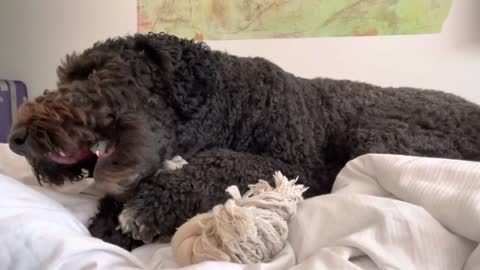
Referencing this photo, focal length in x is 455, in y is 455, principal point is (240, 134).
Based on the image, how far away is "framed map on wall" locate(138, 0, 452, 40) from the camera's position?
6.05 feet

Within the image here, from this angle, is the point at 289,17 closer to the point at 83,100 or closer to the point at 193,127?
the point at 193,127

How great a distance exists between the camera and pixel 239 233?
64cm

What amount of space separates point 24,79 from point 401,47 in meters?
2.31

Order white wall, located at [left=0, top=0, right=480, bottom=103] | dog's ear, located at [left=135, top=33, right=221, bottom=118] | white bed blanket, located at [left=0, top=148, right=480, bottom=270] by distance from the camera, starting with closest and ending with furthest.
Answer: white bed blanket, located at [left=0, top=148, right=480, bottom=270] < dog's ear, located at [left=135, top=33, right=221, bottom=118] < white wall, located at [left=0, top=0, right=480, bottom=103]

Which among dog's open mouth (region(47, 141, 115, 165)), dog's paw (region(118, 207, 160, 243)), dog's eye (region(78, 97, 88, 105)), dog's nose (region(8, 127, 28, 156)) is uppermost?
dog's eye (region(78, 97, 88, 105))

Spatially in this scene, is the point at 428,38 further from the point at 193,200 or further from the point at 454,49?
the point at 193,200

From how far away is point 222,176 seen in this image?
0.91 m

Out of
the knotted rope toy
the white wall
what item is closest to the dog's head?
the knotted rope toy

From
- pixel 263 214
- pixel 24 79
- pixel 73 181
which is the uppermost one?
pixel 263 214

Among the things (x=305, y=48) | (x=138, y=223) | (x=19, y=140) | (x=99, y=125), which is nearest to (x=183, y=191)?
(x=138, y=223)

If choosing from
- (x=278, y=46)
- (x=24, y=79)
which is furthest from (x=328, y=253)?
(x=24, y=79)

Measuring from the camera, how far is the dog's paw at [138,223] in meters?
0.80

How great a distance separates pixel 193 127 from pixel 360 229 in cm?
48

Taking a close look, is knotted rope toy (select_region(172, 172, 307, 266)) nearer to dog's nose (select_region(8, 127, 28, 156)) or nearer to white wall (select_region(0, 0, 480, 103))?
dog's nose (select_region(8, 127, 28, 156))
